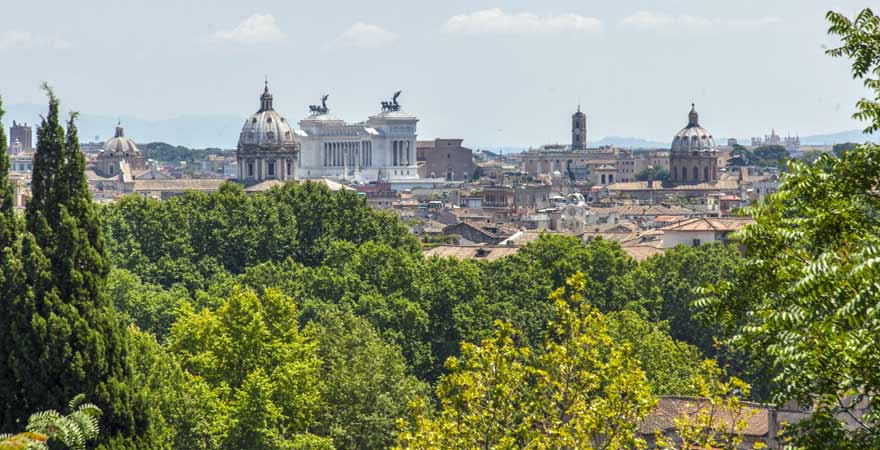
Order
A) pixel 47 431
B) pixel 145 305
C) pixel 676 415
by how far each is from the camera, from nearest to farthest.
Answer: pixel 47 431
pixel 676 415
pixel 145 305

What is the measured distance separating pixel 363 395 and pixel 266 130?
481 ft

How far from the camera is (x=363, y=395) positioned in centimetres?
4019

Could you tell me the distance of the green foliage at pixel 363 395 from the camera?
39.8 metres

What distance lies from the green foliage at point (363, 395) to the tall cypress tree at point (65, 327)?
35.4ft

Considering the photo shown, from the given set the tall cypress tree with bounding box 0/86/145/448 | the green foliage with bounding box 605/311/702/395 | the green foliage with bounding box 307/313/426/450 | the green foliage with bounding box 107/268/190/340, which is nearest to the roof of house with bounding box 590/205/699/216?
the green foliage with bounding box 107/268/190/340

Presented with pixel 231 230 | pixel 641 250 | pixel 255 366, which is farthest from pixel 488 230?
pixel 255 366

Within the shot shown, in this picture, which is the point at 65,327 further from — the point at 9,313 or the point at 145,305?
the point at 145,305

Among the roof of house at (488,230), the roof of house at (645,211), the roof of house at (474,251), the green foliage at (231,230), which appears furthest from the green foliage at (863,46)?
the roof of house at (645,211)

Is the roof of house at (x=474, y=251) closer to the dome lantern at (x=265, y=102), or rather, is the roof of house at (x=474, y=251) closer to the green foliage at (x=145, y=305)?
the green foliage at (x=145, y=305)

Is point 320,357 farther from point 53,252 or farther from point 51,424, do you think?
point 51,424

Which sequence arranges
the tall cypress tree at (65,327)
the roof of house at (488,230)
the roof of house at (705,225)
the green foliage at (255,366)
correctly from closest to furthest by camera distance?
1. the tall cypress tree at (65,327)
2. the green foliage at (255,366)
3. the roof of house at (705,225)
4. the roof of house at (488,230)

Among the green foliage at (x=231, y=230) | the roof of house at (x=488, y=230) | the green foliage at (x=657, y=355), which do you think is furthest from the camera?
the roof of house at (x=488, y=230)

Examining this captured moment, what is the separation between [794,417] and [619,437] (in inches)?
521

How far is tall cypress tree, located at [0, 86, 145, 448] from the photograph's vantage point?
27.8 meters
